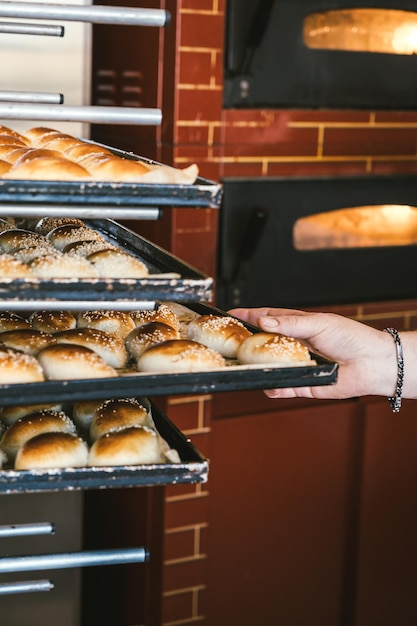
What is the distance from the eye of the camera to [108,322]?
1347 mm

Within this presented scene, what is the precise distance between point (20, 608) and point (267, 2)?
1641mm

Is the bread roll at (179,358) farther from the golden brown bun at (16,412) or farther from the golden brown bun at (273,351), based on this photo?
the golden brown bun at (16,412)

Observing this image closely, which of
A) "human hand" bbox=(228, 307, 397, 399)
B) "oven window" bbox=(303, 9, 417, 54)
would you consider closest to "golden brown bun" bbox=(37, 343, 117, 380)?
"human hand" bbox=(228, 307, 397, 399)

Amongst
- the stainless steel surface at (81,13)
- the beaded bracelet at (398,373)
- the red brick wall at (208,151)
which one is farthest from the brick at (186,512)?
the stainless steel surface at (81,13)

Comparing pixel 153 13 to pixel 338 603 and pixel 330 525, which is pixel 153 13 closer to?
pixel 330 525

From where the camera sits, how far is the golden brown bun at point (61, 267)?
1109mm

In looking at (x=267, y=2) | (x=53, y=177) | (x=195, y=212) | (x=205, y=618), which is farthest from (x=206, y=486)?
(x=53, y=177)

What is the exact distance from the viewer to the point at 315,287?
2.54m

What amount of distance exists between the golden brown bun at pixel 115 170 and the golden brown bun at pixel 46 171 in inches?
0.9

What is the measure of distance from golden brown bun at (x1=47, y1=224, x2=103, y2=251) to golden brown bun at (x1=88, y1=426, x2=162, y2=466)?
359 mm

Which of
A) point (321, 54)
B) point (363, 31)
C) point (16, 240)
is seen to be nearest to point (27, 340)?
point (16, 240)

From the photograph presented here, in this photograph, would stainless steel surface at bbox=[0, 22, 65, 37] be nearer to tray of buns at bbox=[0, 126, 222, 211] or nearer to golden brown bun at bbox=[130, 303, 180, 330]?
tray of buns at bbox=[0, 126, 222, 211]

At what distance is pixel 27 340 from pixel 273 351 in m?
0.31

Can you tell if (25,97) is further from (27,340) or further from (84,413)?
(84,413)
